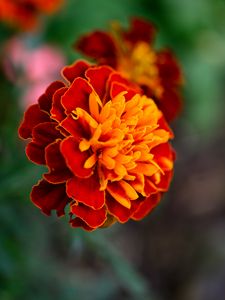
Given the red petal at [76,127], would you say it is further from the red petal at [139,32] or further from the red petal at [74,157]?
the red petal at [139,32]

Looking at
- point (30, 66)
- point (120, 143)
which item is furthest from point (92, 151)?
point (30, 66)

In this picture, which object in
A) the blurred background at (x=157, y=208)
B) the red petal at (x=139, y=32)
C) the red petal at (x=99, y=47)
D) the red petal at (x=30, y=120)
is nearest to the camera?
the red petal at (x=30, y=120)

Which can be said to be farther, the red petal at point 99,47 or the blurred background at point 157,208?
the blurred background at point 157,208

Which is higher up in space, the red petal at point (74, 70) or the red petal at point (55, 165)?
the red petal at point (74, 70)

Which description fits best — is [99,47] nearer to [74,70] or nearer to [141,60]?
[141,60]

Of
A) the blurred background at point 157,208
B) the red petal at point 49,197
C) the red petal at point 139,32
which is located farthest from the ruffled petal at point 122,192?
the red petal at point 139,32

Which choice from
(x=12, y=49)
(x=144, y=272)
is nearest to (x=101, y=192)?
(x=12, y=49)

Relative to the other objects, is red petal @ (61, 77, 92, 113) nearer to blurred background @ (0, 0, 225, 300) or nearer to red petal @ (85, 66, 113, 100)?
red petal @ (85, 66, 113, 100)
